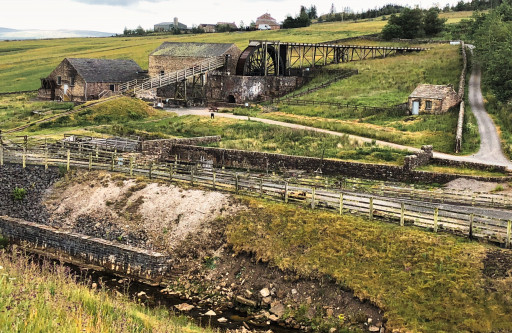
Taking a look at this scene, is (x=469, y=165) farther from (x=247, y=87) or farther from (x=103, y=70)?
(x=103, y=70)

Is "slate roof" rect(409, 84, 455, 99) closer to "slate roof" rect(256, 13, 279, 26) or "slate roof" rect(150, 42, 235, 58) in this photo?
"slate roof" rect(150, 42, 235, 58)

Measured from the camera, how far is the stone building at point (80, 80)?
207 feet

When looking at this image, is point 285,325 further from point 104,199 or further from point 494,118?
point 494,118

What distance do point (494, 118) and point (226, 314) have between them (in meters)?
35.5

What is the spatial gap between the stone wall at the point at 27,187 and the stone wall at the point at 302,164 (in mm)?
10025

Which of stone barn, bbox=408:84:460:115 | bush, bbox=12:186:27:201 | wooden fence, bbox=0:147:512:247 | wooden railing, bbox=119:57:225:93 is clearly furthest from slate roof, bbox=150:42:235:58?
bush, bbox=12:186:27:201

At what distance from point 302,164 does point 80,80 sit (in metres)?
38.4

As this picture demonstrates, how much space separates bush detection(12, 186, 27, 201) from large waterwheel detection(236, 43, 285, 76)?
140 feet

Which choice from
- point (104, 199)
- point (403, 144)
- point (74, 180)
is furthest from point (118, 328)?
point (403, 144)

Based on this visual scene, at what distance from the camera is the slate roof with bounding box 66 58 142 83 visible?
210 feet

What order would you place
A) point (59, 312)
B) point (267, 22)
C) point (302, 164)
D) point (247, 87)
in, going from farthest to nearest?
1. point (267, 22)
2. point (247, 87)
3. point (302, 164)
4. point (59, 312)

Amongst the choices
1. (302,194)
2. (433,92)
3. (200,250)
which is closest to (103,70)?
(433,92)

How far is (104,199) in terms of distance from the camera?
27828 mm

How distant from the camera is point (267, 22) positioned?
501 ft
